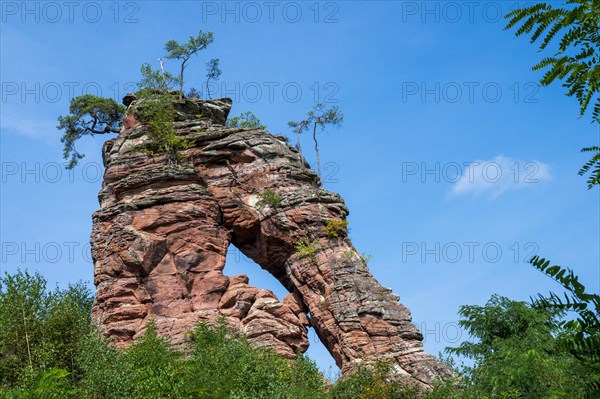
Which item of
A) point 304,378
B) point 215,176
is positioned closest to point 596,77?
point 304,378

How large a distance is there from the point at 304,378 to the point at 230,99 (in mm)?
22291

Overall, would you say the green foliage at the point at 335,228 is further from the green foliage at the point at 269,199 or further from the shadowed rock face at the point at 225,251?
the green foliage at the point at 269,199

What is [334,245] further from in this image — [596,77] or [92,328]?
[596,77]

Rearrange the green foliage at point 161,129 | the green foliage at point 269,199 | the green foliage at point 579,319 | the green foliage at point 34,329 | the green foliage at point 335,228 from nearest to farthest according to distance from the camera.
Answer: the green foliage at point 579,319
the green foliage at point 34,329
the green foliage at point 335,228
the green foliage at point 269,199
the green foliage at point 161,129

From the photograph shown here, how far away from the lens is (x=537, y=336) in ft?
86.4

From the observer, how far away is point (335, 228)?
3688 centimetres

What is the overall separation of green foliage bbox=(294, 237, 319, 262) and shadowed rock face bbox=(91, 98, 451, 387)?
20 cm

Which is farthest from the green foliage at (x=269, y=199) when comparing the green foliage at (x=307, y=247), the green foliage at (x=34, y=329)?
the green foliage at (x=34, y=329)

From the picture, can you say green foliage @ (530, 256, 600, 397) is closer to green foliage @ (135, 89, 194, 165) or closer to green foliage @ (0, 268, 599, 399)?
green foliage @ (0, 268, 599, 399)

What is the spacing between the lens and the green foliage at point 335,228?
36.6m

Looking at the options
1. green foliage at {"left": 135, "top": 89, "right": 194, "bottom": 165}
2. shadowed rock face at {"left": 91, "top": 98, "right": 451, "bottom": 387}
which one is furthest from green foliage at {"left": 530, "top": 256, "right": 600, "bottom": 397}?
green foliage at {"left": 135, "top": 89, "right": 194, "bottom": 165}

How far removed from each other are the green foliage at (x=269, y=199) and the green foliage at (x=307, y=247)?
237cm

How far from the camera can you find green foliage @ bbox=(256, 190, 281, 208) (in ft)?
123

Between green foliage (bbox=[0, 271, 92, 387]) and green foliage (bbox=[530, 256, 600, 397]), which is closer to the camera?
green foliage (bbox=[530, 256, 600, 397])
